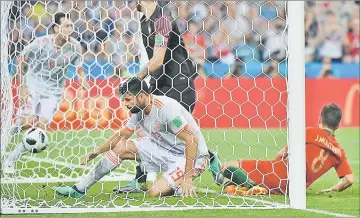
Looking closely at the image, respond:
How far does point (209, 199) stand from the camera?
16.8 feet

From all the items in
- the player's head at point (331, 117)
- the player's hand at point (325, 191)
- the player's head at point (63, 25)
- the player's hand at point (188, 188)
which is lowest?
the player's hand at point (325, 191)

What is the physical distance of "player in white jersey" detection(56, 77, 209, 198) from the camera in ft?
16.9

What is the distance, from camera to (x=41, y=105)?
20.9 ft

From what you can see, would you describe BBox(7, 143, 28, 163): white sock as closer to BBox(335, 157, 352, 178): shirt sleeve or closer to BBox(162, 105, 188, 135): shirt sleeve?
BBox(162, 105, 188, 135): shirt sleeve

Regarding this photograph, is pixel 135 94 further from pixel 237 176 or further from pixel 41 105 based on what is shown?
pixel 41 105

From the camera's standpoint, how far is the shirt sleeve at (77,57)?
20.9ft

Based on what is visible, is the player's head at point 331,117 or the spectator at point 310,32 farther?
the spectator at point 310,32

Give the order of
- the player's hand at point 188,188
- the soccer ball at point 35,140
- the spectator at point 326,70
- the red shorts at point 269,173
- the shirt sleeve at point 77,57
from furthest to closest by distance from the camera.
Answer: the spectator at point 326,70, the shirt sleeve at point 77,57, the soccer ball at point 35,140, the red shorts at point 269,173, the player's hand at point 188,188

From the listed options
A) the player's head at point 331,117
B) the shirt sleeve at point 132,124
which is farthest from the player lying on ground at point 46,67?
the player's head at point 331,117

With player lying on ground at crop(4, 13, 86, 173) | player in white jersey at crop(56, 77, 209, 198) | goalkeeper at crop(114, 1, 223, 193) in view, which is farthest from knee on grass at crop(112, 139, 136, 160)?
player lying on ground at crop(4, 13, 86, 173)

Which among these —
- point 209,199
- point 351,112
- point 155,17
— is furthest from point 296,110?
point 351,112

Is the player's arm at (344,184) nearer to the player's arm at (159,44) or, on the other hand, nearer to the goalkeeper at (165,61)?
the goalkeeper at (165,61)

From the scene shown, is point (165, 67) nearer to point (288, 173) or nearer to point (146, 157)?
point (146, 157)

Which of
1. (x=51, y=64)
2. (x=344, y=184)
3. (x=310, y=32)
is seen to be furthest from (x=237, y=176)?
(x=310, y=32)
